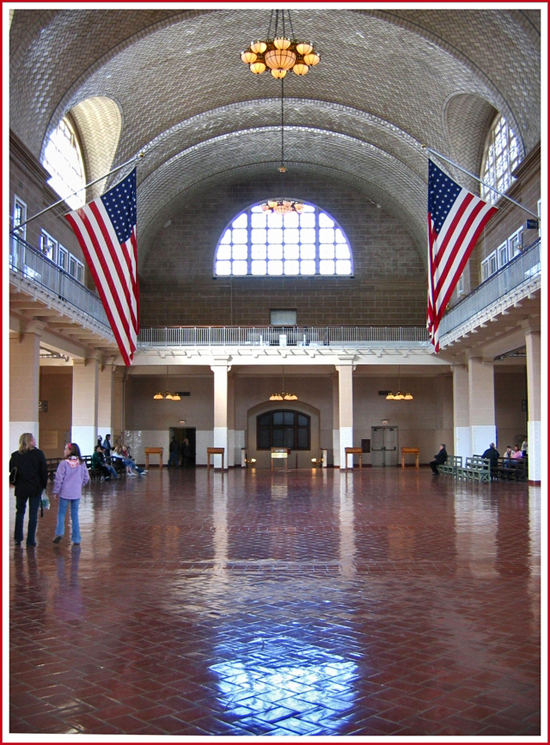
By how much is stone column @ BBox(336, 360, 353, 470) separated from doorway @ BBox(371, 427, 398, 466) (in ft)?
20.0

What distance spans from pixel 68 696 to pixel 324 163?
32196 millimetres

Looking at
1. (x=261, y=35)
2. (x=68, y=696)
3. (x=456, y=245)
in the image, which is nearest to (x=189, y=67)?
(x=261, y=35)

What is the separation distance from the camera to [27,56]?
17.4 metres

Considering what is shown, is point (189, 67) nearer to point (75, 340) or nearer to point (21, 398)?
point (75, 340)

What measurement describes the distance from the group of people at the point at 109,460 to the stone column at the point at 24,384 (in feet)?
14.3

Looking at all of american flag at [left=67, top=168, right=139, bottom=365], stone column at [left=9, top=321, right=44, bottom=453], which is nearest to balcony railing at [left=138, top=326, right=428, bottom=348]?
stone column at [left=9, top=321, right=44, bottom=453]

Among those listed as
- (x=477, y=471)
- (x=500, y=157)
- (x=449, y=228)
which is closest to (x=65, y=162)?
(x=500, y=157)

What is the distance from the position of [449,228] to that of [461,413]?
15.6 metres

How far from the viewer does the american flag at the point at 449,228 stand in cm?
1298

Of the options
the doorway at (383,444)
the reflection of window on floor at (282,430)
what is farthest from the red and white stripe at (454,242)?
the reflection of window on floor at (282,430)

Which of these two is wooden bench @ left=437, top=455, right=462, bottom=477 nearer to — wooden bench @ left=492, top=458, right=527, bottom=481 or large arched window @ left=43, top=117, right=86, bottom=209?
wooden bench @ left=492, top=458, right=527, bottom=481

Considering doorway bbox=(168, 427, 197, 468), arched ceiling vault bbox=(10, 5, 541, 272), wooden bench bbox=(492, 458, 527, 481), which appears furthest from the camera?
doorway bbox=(168, 427, 197, 468)

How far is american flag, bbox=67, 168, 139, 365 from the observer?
11961 millimetres

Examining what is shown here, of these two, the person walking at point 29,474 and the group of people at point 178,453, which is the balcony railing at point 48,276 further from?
the group of people at point 178,453
